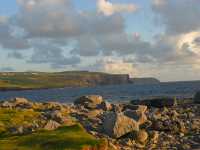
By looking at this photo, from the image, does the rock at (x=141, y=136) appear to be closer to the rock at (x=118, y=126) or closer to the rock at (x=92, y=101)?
the rock at (x=118, y=126)

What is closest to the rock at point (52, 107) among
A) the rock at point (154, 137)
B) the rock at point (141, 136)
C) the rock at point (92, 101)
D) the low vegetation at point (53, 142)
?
the rock at point (92, 101)

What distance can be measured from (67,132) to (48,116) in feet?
66.2

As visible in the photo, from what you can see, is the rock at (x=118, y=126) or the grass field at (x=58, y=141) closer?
the grass field at (x=58, y=141)

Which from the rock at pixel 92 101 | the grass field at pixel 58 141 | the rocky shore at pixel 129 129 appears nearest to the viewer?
the grass field at pixel 58 141

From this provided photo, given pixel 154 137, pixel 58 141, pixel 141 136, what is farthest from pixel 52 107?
pixel 58 141

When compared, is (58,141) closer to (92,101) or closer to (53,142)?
(53,142)

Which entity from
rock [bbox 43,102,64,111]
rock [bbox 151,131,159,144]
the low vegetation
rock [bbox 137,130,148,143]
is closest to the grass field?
the low vegetation

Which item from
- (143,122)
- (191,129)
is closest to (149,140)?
(143,122)

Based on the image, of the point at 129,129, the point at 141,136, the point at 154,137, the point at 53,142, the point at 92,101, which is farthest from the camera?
the point at 92,101

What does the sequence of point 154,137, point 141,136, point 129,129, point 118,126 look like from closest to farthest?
point 141,136 < point 118,126 < point 129,129 < point 154,137

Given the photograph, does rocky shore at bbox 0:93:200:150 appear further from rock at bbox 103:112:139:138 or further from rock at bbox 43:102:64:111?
rock at bbox 43:102:64:111

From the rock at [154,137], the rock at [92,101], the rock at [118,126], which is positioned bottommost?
the rock at [154,137]

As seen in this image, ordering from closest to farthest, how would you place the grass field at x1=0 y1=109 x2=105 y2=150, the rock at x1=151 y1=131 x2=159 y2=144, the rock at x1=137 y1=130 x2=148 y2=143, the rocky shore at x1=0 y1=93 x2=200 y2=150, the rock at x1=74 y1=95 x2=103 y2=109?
the grass field at x1=0 y1=109 x2=105 y2=150
the rocky shore at x1=0 y1=93 x2=200 y2=150
the rock at x1=137 y1=130 x2=148 y2=143
the rock at x1=151 y1=131 x2=159 y2=144
the rock at x1=74 y1=95 x2=103 y2=109

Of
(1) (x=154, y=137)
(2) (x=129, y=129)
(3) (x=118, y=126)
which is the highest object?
(3) (x=118, y=126)
